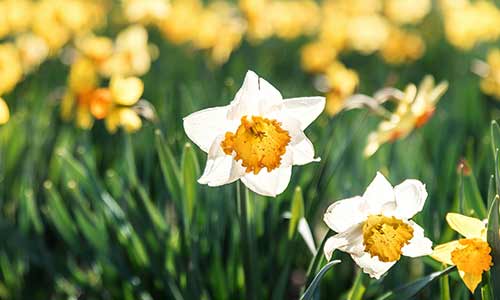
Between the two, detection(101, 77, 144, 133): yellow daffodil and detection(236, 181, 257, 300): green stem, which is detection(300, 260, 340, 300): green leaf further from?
detection(101, 77, 144, 133): yellow daffodil

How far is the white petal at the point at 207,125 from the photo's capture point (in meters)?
1.41

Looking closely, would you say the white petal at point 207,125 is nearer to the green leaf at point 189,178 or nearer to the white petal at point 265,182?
the white petal at point 265,182

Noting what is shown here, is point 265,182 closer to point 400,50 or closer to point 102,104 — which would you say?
point 102,104

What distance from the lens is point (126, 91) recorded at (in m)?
2.22

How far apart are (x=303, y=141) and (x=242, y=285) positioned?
1.62 feet

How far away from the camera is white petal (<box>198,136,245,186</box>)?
4.65 feet

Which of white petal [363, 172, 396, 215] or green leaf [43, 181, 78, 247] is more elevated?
white petal [363, 172, 396, 215]

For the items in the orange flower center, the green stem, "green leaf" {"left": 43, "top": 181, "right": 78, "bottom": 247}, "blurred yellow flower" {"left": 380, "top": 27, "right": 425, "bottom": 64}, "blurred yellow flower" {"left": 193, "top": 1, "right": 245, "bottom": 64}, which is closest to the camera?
the green stem

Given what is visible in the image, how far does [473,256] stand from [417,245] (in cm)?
10

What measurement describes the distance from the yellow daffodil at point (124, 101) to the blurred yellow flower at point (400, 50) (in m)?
2.09

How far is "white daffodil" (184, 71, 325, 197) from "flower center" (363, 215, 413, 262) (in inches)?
6.7

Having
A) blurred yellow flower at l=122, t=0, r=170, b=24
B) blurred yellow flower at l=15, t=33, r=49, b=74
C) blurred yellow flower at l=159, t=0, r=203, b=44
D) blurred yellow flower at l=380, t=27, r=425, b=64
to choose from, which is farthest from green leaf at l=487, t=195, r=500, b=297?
blurred yellow flower at l=159, t=0, r=203, b=44

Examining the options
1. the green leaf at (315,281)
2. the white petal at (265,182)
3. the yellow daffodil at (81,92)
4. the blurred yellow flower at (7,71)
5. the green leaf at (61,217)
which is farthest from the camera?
the blurred yellow flower at (7,71)

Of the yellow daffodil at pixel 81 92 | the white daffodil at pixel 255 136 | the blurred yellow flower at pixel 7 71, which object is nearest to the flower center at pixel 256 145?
the white daffodil at pixel 255 136
